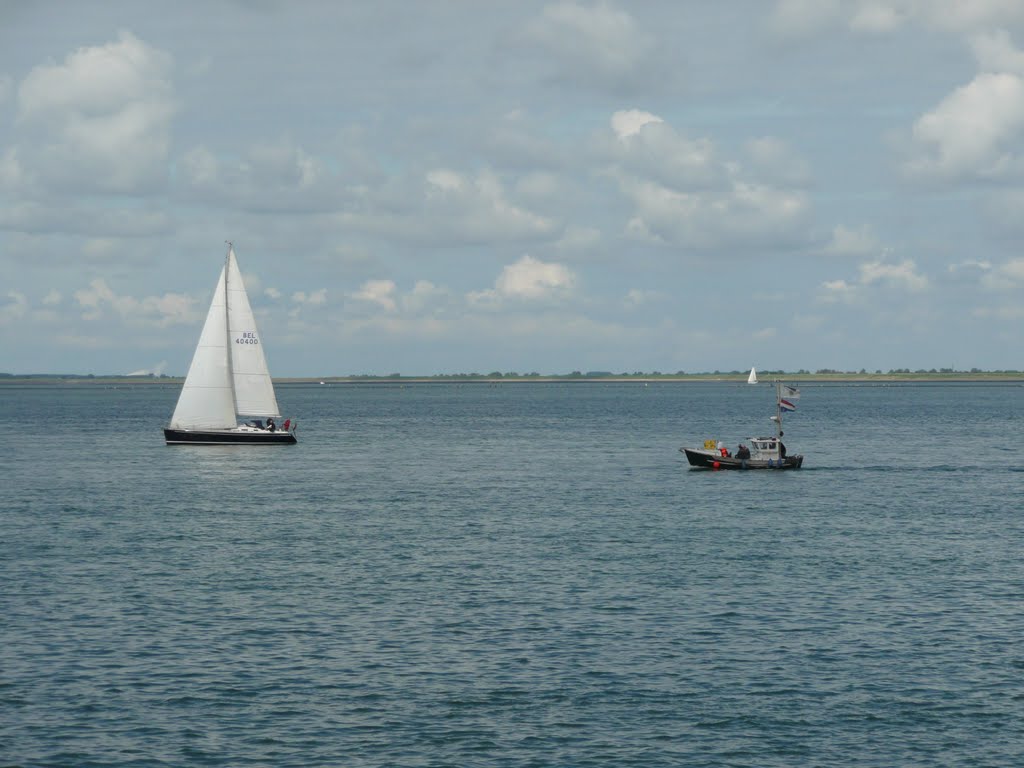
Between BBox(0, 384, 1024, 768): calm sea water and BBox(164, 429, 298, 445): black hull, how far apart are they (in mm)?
33772

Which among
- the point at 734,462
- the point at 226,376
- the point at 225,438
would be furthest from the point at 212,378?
the point at 734,462

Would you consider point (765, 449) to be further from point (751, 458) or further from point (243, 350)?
point (243, 350)

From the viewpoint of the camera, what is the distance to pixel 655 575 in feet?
169

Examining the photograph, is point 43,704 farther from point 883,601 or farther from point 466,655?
point 883,601

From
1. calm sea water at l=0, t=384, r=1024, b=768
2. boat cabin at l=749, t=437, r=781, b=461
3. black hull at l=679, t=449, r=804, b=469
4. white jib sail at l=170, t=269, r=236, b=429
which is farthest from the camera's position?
white jib sail at l=170, t=269, r=236, b=429

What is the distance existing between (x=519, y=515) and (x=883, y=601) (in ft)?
101

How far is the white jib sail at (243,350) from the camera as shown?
388ft

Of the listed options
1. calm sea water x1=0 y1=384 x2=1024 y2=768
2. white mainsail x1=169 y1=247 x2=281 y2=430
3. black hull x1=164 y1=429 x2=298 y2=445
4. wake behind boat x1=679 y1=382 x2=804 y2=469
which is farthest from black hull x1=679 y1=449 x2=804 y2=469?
black hull x1=164 y1=429 x2=298 y2=445

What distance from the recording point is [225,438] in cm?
12200

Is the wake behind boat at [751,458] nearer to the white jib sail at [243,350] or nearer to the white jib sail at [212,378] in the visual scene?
the white jib sail at [243,350]

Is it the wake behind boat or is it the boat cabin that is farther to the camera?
the boat cabin

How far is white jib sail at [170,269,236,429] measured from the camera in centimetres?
11756

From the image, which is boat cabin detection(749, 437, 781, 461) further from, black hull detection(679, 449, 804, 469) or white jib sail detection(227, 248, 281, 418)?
white jib sail detection(227, 248, 281, 418)

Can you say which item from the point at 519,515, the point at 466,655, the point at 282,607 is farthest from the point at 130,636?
the point at 519,515
